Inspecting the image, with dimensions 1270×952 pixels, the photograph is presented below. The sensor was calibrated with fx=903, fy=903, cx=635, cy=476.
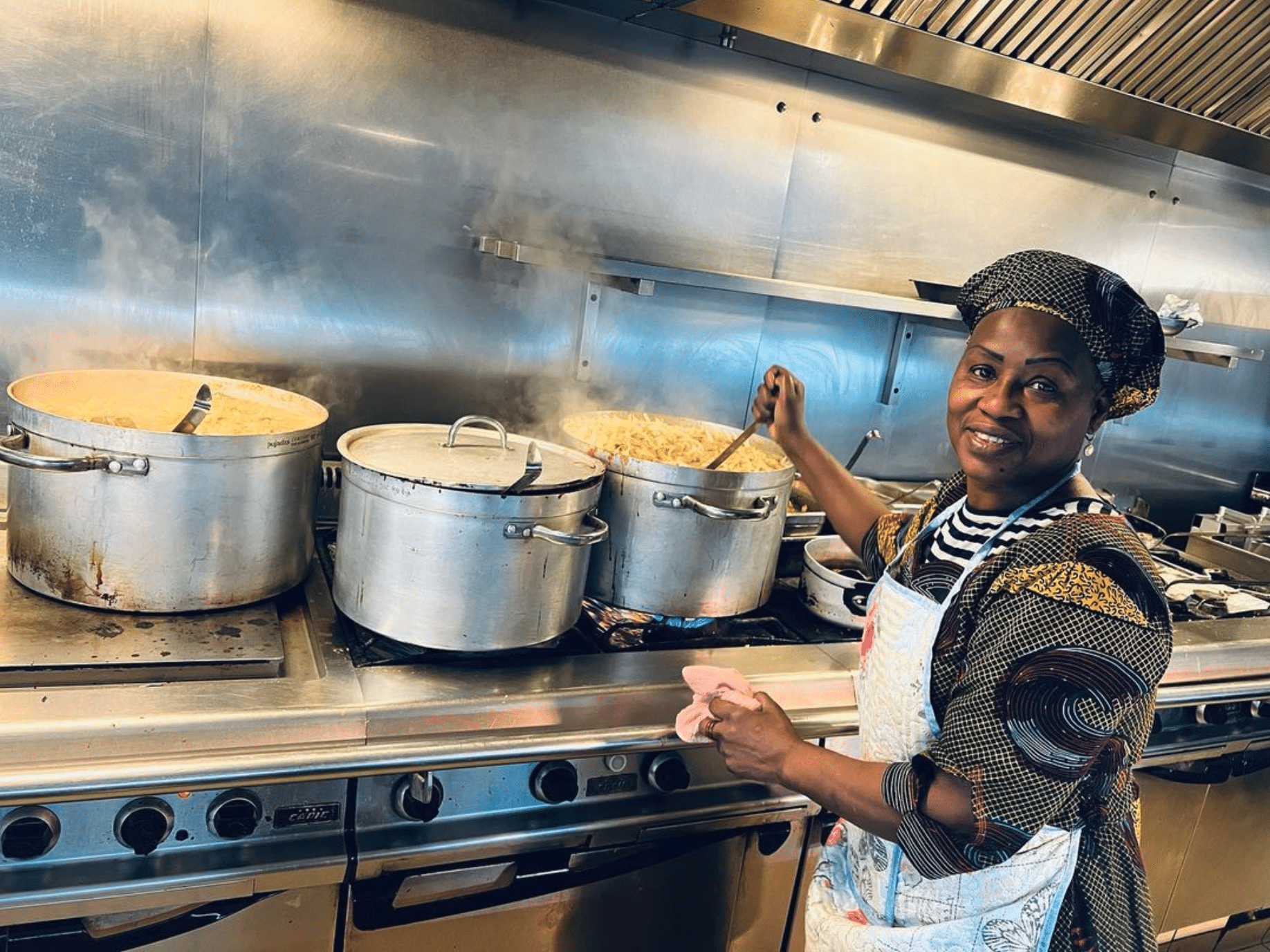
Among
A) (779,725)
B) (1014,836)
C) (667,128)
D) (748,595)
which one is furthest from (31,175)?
(1014,836)

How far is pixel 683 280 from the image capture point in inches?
81.1

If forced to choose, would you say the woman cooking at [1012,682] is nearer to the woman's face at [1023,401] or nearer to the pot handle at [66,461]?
the woman's face at [1023,401]

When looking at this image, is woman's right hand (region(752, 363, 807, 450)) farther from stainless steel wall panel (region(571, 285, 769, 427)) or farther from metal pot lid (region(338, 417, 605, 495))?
stainless steel wall panel (region(571, 285, 769, 427))

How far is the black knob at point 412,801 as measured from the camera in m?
1.31

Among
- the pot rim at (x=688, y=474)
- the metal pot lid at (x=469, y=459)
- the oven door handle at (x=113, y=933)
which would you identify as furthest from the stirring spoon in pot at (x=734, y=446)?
the oven door handle at (x=113, y=933)

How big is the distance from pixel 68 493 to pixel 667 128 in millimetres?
1567

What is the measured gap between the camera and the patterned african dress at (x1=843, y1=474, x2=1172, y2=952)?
3.27 ft

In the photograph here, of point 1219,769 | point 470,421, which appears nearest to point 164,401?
point 470,421

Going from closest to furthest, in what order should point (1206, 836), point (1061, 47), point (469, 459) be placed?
point (469, 459) → point (1061, 47) → point (1206, 836)

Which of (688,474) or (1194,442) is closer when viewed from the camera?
(688,474)

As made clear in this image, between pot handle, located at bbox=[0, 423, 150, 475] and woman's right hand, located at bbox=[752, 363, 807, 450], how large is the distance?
106 centimetres

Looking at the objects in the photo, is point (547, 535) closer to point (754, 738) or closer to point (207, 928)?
point (754, 738)

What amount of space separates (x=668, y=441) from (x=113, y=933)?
1.24 meters

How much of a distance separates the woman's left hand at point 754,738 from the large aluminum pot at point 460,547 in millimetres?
336
